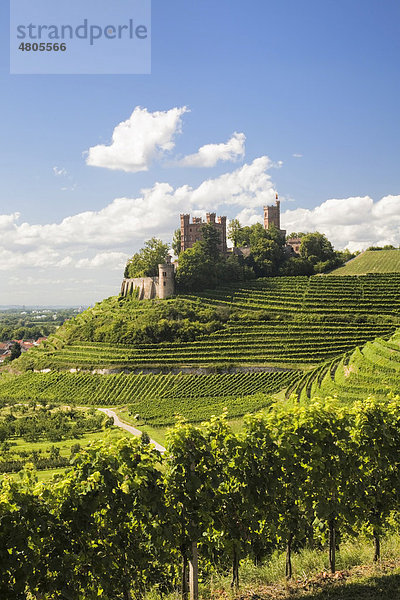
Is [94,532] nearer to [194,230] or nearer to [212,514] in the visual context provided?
[212,514]

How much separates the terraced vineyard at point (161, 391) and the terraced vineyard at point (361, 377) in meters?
4.85

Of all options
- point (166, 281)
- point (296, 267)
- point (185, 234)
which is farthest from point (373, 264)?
point (185, 234)

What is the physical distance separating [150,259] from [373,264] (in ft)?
135

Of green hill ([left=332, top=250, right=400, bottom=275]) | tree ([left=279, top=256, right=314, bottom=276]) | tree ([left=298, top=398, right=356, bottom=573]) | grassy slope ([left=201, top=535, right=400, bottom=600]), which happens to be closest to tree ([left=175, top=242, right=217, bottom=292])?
tree ([left=279, top=256, right=314, bottom=276])

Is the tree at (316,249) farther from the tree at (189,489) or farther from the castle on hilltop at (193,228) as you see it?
the tree at (189,489)

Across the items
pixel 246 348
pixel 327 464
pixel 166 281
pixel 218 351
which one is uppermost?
pixel 166 281

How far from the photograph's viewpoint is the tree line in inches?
410

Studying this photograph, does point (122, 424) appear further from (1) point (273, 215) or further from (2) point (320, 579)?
(1) point (273, 215)

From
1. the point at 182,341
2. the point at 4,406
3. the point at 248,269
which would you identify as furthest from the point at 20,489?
the point at 248,269

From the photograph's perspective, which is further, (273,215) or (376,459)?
(273,215)

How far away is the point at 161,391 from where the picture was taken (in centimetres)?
5628

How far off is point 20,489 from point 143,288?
80103 millimetres

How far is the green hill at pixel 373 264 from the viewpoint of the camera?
3265 inches

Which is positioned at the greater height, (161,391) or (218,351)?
(218,351)
